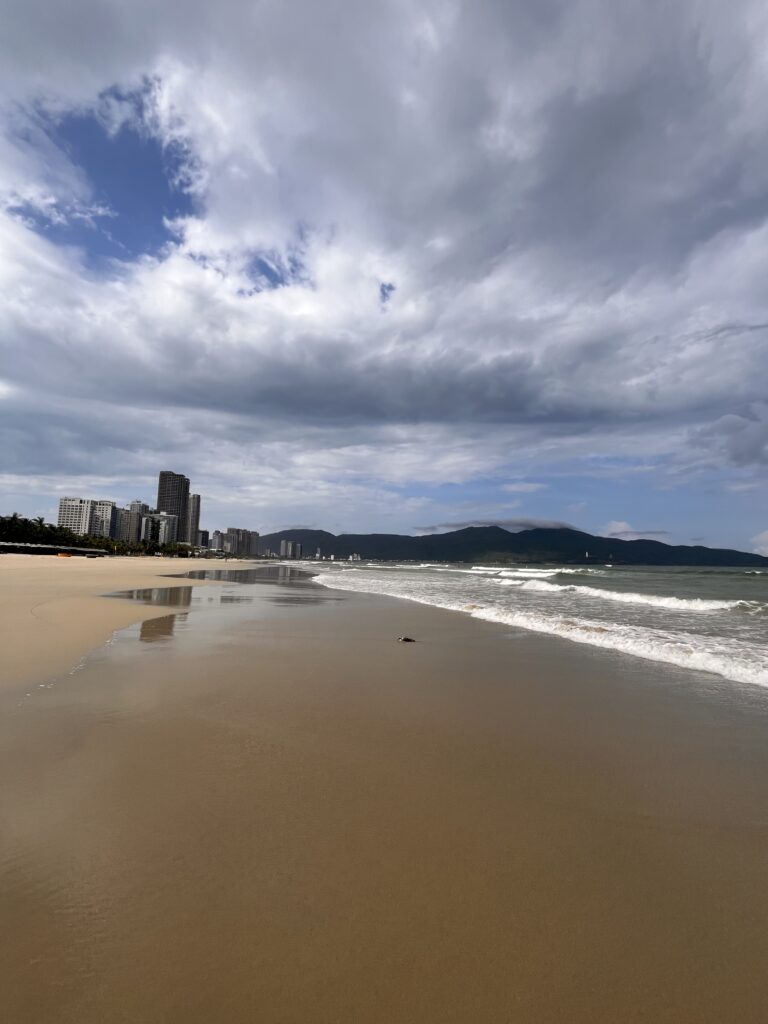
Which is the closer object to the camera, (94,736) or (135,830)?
(135,830)

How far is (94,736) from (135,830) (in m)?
1.73

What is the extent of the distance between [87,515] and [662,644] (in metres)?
211

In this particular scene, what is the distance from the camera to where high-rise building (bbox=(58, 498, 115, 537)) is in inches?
7367

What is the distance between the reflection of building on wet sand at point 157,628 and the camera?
31.0 ft

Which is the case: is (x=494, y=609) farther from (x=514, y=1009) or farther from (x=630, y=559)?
(x=630, y=559)

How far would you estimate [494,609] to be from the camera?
1684 centimetres

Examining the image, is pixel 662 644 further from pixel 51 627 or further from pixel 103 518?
pixel 103 518

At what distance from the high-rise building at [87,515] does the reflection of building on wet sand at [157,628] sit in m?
195

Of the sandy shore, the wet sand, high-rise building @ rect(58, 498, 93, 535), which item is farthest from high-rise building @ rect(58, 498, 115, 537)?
the wet sand

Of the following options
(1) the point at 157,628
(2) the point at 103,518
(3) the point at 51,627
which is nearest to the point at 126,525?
(2) the point at 103,518

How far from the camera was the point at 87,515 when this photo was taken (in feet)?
623

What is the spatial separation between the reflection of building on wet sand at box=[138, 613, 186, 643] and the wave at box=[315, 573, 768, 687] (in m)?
7.85

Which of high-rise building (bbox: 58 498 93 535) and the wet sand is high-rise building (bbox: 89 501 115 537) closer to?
high-rise building (bbox: 58 498 93 535)

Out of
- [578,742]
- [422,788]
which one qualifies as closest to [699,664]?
[578,742]
